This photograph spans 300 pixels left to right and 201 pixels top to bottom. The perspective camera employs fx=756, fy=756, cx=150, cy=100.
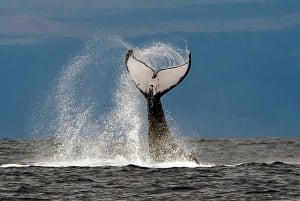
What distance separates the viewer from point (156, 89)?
18.1 metres

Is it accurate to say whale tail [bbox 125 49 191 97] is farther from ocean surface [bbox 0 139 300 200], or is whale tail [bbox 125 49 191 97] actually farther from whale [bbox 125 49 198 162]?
ocean surface [bbox 0 139 300 200]

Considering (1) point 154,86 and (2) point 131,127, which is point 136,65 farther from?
(2) point 131,127

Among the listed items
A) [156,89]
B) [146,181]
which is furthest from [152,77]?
[146,181]

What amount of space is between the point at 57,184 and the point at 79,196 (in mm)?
1793

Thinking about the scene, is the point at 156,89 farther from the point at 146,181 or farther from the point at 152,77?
the point at 146,181

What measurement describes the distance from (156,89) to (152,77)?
360mm

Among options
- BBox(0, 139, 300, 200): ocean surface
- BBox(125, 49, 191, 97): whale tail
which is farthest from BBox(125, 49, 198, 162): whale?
BBox(0, 139, 300, 200): ocean surface

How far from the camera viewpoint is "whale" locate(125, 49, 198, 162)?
17.9 meters

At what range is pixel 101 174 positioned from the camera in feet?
58.9

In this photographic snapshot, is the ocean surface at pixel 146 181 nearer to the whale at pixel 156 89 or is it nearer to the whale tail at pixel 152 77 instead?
the whale at pixel 156 89

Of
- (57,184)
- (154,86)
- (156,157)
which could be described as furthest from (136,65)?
(57,184)

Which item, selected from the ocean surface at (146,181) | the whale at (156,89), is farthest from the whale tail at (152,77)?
the ocean surface at (146,181)

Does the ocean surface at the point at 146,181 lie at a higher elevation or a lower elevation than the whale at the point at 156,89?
lower

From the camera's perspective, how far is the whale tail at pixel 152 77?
17.9m
